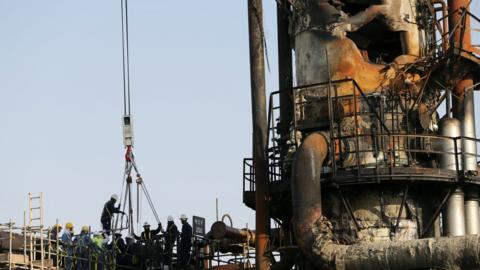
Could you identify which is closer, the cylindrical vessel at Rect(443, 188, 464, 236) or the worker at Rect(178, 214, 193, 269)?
the cylindrical vessel at Rect(443, 188, 464, 236)

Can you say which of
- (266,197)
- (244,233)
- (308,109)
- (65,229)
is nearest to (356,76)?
(308,109)

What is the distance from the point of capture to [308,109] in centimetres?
4272

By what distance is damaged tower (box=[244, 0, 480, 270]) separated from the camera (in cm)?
3997

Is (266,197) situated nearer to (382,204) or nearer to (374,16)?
(382,204)

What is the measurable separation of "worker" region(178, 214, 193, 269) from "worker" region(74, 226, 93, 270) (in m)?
3.32

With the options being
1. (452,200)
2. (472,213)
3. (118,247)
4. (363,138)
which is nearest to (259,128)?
(363,138)

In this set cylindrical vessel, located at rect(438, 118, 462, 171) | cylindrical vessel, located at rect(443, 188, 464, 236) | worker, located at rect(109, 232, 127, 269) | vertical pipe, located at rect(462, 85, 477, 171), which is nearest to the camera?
cylindrical vessel, located at rect(443, 188, 464, 236)

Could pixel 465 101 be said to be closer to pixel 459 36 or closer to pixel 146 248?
pixel 459 36

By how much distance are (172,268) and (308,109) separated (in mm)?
8694

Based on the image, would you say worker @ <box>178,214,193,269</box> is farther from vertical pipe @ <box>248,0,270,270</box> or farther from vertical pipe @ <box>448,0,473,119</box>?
vertical pipe @ <box>448,0,473,119</box>

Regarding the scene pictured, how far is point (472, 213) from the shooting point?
4103 centimetres

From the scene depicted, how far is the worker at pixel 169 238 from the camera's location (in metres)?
47.6

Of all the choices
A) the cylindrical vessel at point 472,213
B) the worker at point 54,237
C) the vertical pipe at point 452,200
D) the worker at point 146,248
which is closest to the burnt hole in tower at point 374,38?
the vertical pipe at point 452,200

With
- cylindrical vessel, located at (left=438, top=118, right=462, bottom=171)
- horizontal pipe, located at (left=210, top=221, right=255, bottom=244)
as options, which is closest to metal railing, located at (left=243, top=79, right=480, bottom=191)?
cylindrical vessel, located at (left=438, top=118, right=462, bottom=171)
